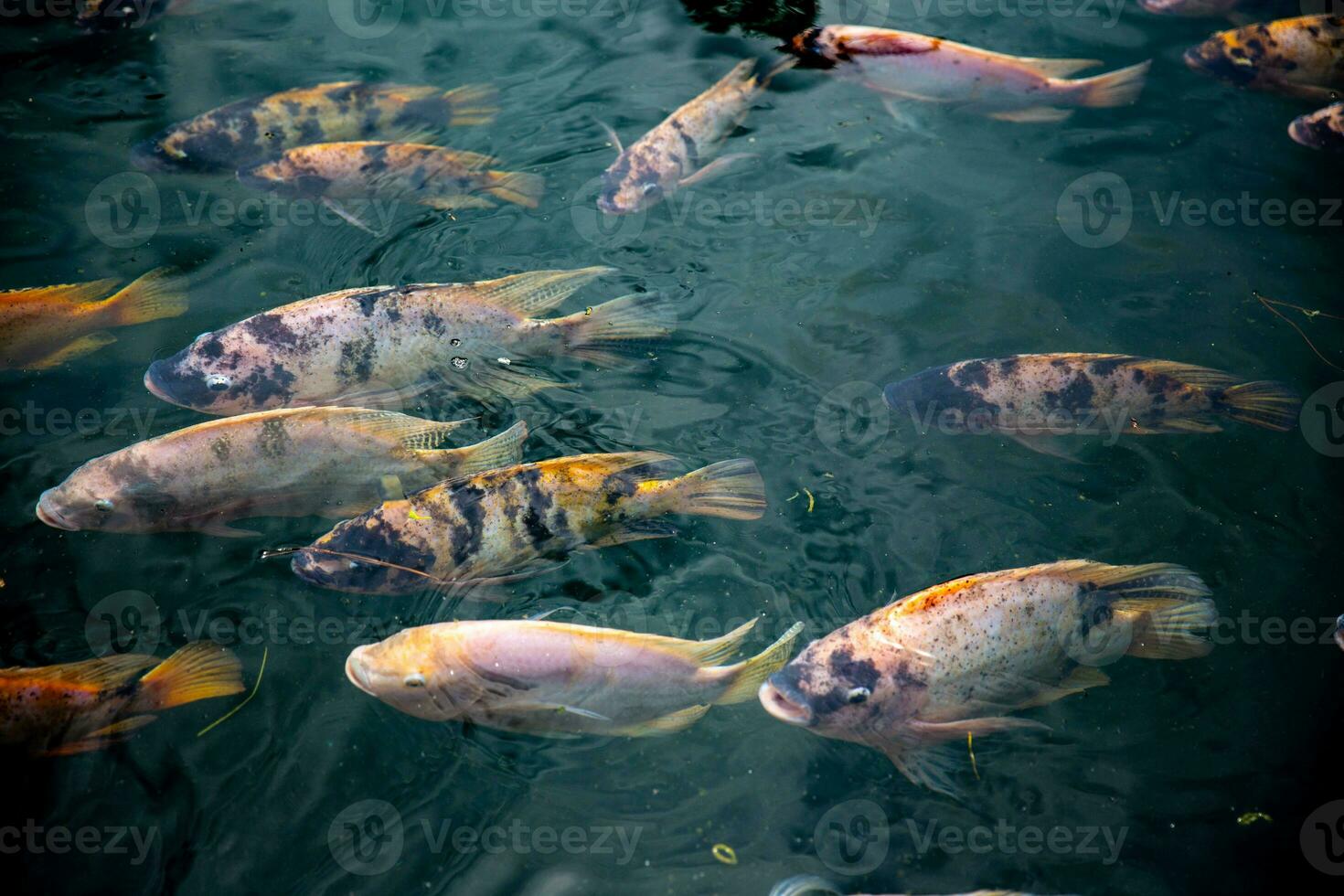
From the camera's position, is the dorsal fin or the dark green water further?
the dorsal fin

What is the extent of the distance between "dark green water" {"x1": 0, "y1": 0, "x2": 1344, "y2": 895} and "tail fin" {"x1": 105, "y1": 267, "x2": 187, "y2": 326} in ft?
0.40

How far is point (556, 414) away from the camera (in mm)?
5688

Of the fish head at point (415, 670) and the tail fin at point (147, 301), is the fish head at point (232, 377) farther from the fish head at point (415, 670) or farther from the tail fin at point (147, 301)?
the fish head at point (415, 670)

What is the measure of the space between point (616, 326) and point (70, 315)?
3.64 metres

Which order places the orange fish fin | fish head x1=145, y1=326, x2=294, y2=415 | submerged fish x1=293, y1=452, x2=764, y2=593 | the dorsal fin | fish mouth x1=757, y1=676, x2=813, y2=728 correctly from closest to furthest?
1. fish mouth x1=757, y1=676, x2=813, y2=728
2. submerged fish x1=293, y1=452, x2=764, y2=593
3. fish head x1=145, y1=326, x2=294, y2=415
4. the dorsal fin
5. the orange fish fin

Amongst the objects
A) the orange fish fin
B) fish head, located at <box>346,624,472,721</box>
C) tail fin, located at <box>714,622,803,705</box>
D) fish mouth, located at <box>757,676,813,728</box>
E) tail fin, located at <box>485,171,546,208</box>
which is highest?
tail fin, located at <box>485,171,546,208</box>

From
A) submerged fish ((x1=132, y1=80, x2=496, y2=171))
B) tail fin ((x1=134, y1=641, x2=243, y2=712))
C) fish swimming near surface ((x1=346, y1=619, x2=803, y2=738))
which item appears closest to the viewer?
fish swimming near surface ((x1=346, y1=619, x2=803, y2=738))

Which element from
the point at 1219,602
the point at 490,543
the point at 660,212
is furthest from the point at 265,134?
the point at 1219,602

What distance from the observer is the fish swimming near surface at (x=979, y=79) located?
7102 mm

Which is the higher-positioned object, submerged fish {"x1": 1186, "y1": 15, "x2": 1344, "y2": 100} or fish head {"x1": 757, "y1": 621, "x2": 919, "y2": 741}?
submerged fish {"x1": 1186, "y1": 15, "x2": 1344, "y2": 100}

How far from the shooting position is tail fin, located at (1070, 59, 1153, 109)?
7.12 meters

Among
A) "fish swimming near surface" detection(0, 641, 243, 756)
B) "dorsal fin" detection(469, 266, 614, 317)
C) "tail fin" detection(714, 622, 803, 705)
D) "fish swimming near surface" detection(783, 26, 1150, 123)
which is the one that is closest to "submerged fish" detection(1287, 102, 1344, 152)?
"fish swimming near surface" detection(783, 26, 1150, 123)

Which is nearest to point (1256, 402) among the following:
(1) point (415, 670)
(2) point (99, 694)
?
(1) point (415, 670)

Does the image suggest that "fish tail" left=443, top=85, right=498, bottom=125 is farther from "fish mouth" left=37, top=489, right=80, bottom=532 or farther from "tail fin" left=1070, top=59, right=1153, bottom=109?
"tail fin" left=1070, top=59, right=1153, bottom=109
